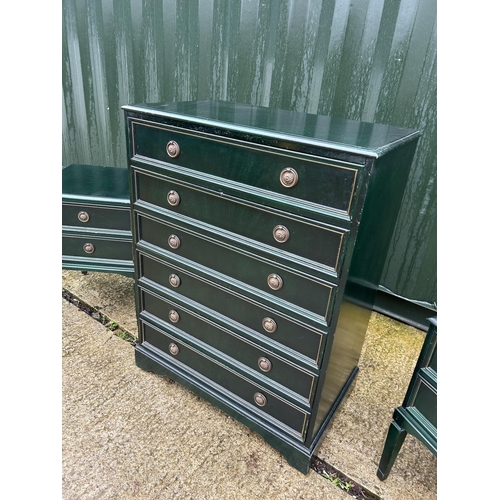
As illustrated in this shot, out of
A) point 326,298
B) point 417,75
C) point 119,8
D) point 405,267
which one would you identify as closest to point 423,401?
point 326,298

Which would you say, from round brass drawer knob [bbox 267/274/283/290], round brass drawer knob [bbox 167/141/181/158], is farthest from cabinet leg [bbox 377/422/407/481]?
round brass drawer knob [bbox 167/141/181/158]

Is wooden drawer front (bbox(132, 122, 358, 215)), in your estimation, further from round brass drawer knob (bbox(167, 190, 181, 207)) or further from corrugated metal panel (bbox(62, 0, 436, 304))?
corrugated metal panel (bbox(62, 0, 436, 304))

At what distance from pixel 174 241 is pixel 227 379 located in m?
0.68

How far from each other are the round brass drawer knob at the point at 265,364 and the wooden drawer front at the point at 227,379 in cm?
11

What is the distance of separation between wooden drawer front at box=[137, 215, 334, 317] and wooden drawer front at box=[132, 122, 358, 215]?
29cm

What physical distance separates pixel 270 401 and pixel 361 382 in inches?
28.1

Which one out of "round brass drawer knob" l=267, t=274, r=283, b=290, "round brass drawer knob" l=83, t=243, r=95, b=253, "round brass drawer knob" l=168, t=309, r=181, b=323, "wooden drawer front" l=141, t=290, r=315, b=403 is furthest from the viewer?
"round brass drawer knob" l=83, t=243, r=95, b=253

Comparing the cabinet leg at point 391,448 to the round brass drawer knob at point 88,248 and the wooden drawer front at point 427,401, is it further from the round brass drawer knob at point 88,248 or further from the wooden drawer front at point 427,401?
the round brass drawer knob at point 88,248

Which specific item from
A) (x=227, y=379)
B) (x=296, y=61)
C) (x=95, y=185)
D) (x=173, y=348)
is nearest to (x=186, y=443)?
(x=227, y=379)

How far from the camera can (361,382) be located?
2.19m

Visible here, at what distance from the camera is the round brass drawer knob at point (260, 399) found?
1728 mm

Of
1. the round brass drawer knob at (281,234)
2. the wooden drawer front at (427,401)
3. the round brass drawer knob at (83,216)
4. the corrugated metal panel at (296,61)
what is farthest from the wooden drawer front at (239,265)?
the corrugated metal panel at (296,61)

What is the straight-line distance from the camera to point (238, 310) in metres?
1.65

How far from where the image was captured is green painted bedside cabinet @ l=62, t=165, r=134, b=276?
7.50 ft
